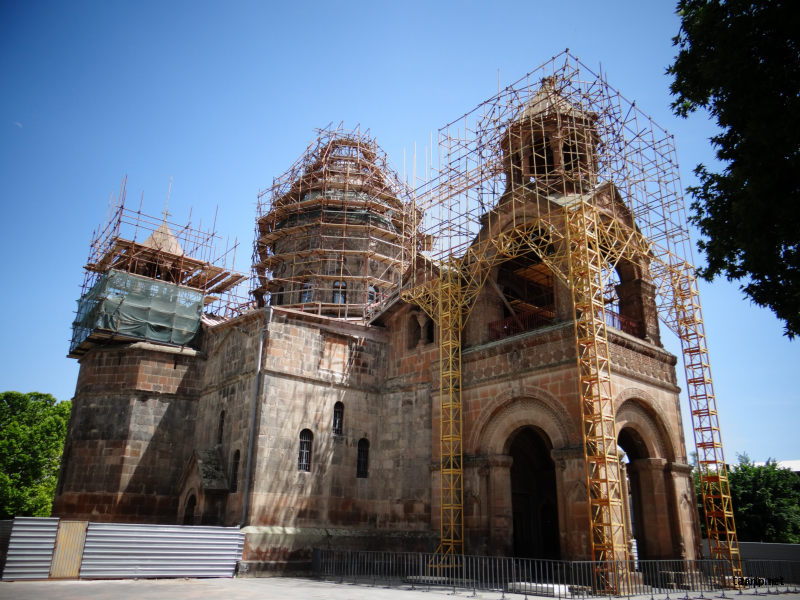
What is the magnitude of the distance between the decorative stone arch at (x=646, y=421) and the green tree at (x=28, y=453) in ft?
112

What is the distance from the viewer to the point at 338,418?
82.6 ft

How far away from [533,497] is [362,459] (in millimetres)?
7071

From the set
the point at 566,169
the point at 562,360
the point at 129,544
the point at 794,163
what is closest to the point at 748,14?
the point at 794,163

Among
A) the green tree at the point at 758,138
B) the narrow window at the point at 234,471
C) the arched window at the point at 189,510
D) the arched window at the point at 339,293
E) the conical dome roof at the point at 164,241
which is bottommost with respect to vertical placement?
the arched window at the point at 189,510

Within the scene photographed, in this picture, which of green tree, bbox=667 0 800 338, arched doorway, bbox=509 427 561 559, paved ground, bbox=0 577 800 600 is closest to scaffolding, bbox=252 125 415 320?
arched doorway, bbox=509 427 561 559

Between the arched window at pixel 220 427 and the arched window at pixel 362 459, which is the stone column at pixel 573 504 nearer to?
the arched window at pixel 362 459

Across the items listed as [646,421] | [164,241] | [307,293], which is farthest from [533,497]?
[164,241]

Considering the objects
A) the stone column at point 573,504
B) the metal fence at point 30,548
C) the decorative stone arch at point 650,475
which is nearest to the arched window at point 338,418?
the stone column at point 573,504

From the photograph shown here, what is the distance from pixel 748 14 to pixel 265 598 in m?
15.5

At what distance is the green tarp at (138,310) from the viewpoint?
26891 mm

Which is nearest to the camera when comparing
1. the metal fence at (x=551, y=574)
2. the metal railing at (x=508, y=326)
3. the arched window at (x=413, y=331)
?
the metal fence at (x=551, y=574)

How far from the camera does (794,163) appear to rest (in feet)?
32.9

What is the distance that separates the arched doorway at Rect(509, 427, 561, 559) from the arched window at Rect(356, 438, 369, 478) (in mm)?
5779

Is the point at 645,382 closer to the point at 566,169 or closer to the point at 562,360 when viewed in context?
the point at 562,360
